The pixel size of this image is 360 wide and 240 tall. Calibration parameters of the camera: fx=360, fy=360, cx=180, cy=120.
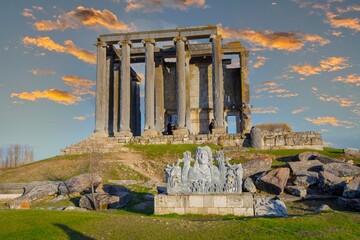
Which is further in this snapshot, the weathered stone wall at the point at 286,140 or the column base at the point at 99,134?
the column base at the point at 99,134

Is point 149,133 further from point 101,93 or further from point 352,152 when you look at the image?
point 352,152

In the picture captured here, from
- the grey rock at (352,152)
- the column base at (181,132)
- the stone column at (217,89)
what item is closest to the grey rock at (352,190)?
the grey rock at (352,152)

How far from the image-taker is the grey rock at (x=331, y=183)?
25766 millimetres

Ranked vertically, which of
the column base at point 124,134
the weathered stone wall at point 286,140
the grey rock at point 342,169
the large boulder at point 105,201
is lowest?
the large boulder at point 105,201

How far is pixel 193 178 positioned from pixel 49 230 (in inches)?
318

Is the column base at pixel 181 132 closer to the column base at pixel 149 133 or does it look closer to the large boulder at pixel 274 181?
the column base at pixel 149 133

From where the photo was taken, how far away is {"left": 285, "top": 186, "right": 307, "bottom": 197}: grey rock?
25.2m

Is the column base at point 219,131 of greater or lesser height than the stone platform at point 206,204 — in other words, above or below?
above

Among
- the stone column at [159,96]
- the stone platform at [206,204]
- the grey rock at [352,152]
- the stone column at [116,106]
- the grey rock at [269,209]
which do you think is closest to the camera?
the grey rock at [269,209]

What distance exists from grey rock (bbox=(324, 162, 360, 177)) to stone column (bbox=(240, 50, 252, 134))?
2667cm

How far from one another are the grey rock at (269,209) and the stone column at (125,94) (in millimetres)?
32293

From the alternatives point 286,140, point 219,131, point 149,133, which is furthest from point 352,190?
point 149,133

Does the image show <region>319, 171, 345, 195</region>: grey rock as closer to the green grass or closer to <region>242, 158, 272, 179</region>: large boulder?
<region>242, 158, 272, 179</region>: large boulder

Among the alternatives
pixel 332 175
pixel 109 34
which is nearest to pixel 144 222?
pixel 332 175
